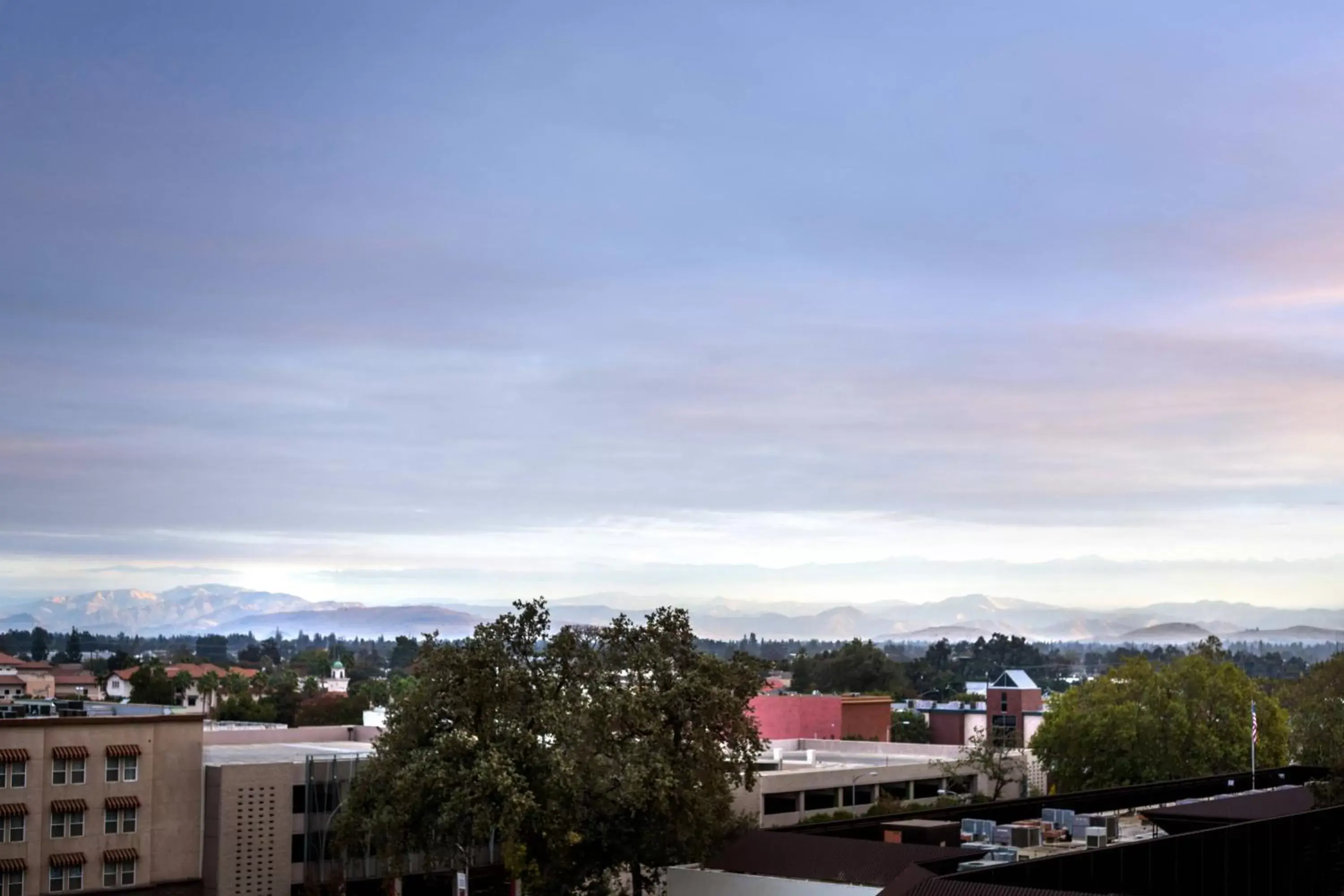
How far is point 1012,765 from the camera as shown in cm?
10888

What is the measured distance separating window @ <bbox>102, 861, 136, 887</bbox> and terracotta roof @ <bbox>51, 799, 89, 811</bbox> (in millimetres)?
2466

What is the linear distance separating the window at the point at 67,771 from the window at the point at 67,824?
118 cm

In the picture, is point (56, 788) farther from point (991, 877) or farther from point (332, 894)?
point (991, 877)

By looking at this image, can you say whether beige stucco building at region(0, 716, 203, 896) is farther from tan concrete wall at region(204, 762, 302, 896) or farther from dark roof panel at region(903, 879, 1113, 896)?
dark roof panel at region(903, 879, 1113, 896)

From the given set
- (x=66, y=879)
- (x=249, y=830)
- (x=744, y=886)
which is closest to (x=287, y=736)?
(x=249, y=830)

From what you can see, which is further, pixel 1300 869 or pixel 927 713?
pixel 927 713

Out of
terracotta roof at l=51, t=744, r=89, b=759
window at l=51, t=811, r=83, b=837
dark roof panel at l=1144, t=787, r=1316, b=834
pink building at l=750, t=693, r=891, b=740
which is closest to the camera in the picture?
dark roof panel at l=1144, t=787, r=1316, b=834

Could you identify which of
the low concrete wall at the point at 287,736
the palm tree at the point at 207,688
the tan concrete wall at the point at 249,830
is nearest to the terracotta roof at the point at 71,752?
the tan concrete wall at the point at 249,830

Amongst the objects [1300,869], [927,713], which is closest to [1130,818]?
[1300,869]

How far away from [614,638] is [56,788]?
23952mm

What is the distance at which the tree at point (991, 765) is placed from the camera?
339ft

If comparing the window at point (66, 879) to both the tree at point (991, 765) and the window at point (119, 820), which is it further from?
the tree at point (991, 765)

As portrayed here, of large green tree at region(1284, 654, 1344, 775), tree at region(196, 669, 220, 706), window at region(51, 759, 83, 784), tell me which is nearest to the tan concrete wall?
window at region(51, 759, 83, 784)

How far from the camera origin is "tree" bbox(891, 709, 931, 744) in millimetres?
169375
